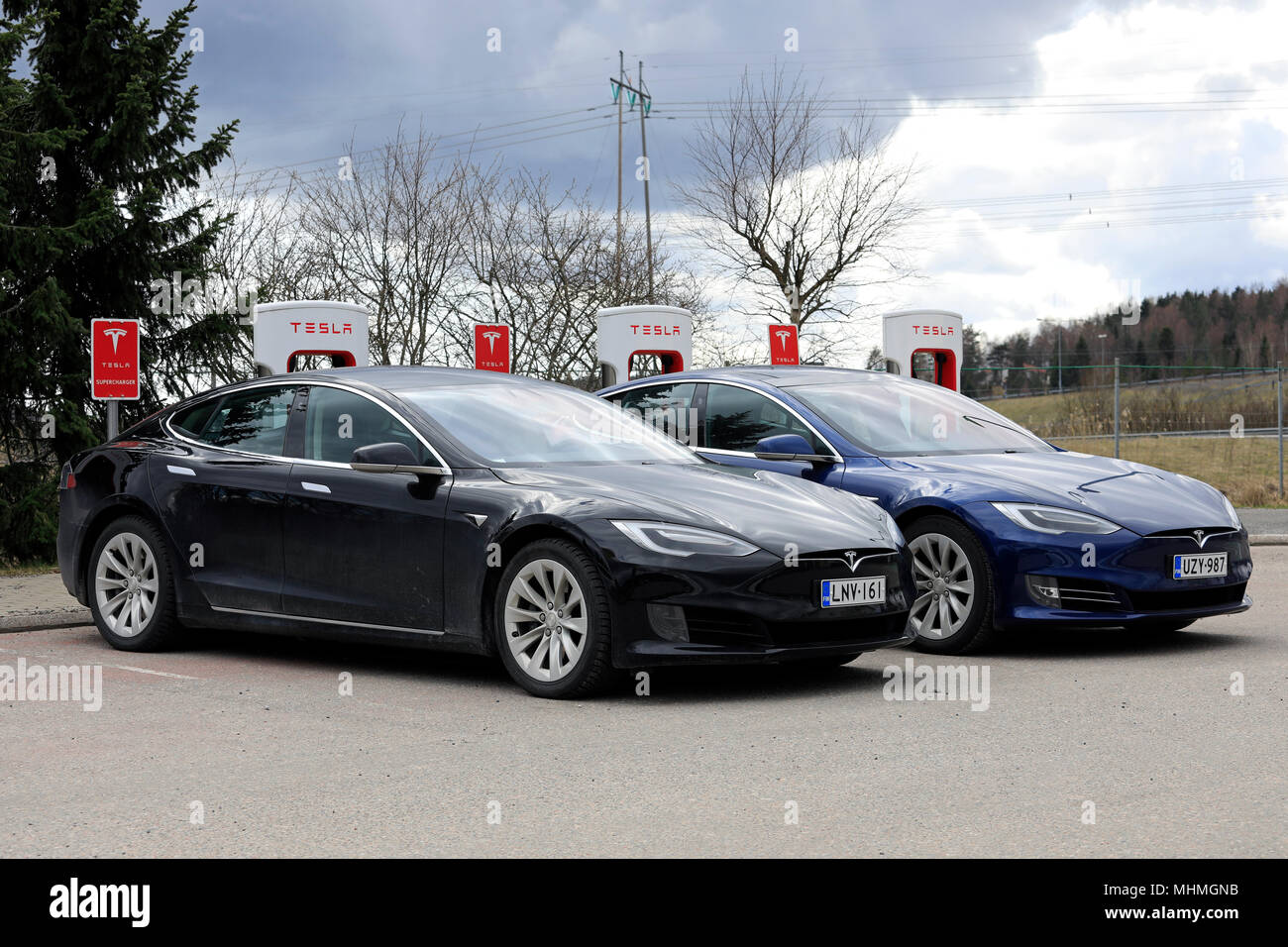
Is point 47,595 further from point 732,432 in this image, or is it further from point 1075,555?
point 1075,555

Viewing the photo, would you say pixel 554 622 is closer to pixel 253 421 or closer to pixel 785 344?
pixel 253 421

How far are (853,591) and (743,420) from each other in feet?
8.97

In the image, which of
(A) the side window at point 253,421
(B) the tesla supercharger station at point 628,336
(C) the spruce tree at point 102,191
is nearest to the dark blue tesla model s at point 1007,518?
(A) the side window at point 253,421

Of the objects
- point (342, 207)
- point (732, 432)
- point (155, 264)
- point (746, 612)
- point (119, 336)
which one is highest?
point (342, 207)

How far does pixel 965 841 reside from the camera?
442 centimetres

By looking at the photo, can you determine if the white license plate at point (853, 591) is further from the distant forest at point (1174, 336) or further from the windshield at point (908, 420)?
the distant forest at point (1174, 336)

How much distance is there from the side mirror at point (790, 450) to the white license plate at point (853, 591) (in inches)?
75.1

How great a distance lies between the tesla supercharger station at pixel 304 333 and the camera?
13.9m

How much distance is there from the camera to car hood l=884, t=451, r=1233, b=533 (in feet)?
27.3

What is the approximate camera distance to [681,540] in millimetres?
6867

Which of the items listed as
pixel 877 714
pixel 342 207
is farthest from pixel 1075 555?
pixel 342 207

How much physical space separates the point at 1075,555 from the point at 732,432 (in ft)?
7.92
